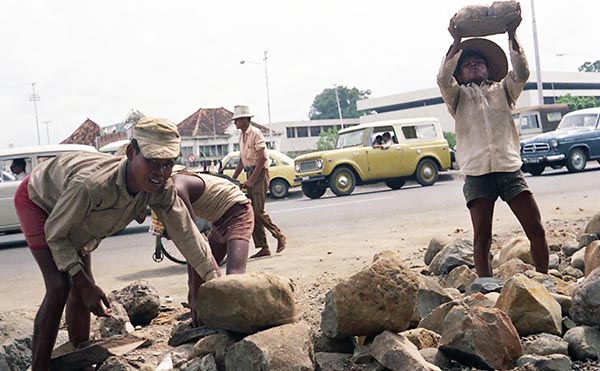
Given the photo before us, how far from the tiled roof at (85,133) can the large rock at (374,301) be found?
45555 millimetres

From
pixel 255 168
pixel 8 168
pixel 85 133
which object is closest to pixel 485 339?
pixel 255 168

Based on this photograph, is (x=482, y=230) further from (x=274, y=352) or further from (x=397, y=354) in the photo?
(x=274, y=352)

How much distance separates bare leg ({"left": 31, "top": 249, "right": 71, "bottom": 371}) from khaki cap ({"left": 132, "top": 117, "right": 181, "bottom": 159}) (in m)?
0.77

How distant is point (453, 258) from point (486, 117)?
1352 mm

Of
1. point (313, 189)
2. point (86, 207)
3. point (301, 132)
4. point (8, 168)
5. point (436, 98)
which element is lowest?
point (313, 189)

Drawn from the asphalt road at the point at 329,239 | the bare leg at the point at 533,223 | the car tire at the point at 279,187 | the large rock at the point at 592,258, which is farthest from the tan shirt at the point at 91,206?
the car tire at the point at 279,187

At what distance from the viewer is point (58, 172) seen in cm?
340

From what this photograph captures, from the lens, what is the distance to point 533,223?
430cm

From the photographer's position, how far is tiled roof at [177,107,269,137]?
46219mm

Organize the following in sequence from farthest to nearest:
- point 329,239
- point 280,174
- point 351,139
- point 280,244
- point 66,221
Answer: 1. point 280,174
2. point 351,139
3. point 329,239
4. point 280,244
5. point 66,221

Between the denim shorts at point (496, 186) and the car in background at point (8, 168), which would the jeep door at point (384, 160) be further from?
the denim shorts at point (496, 186)

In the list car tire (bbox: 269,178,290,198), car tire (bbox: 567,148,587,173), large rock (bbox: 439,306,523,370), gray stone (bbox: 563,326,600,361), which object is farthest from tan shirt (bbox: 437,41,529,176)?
car tire (bbox: 269,178,290,198)

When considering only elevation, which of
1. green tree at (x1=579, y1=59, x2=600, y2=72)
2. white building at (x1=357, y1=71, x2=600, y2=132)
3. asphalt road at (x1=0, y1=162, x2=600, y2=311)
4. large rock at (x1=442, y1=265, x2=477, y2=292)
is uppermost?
green tree at (x1=579, y1=59, x2=600, y2=72)

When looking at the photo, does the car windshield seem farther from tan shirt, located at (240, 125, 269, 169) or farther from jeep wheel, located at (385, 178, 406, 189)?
tan shirt, located at (240, 125, 269, 169)
